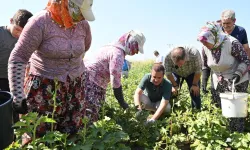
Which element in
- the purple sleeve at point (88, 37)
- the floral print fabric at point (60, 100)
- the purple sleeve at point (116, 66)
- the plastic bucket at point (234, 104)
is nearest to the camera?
the floral print fabric at point (60, 100)

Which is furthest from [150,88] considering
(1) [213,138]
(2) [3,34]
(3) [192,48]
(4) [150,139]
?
(2) [3,34]

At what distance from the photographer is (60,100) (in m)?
2.32

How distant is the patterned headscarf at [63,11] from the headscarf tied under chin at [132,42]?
99 cm

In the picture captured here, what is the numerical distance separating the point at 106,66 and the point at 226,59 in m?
1.58

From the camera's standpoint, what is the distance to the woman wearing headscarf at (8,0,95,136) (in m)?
2.16

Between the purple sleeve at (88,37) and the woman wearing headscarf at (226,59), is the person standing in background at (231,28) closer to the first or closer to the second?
the woman wearing headscarf at (226,59)

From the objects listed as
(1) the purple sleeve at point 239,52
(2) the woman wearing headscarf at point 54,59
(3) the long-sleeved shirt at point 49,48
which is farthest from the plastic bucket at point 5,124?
(1) the purple sleeve at point 239,52

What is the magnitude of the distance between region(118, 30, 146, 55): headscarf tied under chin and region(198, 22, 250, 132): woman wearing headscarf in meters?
0.96

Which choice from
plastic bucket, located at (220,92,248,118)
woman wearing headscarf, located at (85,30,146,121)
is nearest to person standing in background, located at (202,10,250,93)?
plastic bucket, located at (220,92,248,118)

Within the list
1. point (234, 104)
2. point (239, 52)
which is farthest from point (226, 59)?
point (234, 104)

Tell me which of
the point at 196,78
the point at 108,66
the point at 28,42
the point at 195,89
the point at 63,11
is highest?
the point at 63,11

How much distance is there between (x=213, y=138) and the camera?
3.44 m

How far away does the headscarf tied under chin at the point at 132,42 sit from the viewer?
3.19 meters

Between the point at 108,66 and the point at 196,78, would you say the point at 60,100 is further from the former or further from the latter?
the point at 196,78
